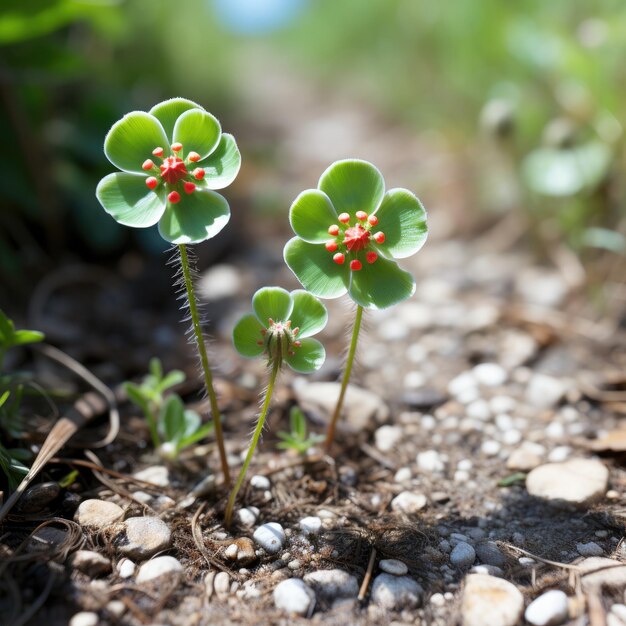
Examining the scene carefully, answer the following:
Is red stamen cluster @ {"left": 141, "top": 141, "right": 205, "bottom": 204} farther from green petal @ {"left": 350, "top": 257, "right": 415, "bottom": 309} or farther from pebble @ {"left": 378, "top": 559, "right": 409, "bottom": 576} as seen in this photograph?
pebble @ {"left": 378, "top": 559, "right": 409, "bottom": 576}

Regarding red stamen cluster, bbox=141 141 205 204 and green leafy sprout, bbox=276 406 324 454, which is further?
green leafy sprout, bbox=276 406 324 454

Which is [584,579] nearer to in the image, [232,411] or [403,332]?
[232,411]

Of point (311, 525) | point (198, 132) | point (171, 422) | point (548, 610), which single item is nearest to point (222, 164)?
point (198, 132)

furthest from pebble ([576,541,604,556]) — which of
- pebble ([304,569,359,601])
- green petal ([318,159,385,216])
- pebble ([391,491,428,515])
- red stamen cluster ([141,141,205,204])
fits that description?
red stamen cluster ([141,141,205,204])

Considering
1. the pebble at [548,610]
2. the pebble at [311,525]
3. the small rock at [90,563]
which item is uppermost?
the pebble at [311,525]

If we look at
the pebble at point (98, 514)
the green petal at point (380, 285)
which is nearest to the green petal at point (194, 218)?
the green petal at point (380, 285)

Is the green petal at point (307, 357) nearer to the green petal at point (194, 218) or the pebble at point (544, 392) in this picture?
the green petal at point (194, 218)
